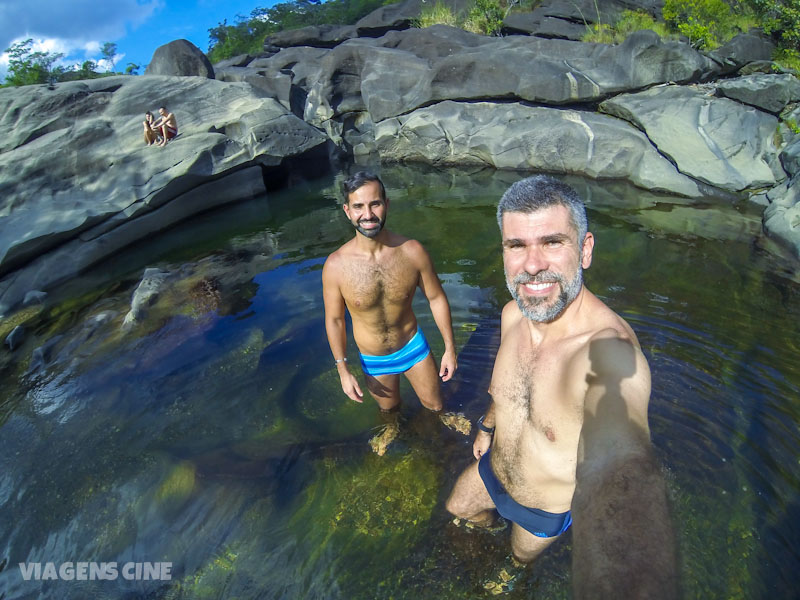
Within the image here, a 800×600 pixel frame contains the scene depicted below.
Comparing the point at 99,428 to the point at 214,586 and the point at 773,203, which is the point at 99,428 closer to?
the point at 214,586

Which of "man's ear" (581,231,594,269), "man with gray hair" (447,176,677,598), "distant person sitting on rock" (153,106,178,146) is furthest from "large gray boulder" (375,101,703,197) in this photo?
"man with gray hair" (447,176,677,598)

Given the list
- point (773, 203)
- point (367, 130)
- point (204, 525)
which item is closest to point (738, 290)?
point (773, 203)

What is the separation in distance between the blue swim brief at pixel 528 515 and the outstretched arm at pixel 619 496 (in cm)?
79

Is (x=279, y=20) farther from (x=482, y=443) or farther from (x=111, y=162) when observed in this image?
(x=482, y=443)

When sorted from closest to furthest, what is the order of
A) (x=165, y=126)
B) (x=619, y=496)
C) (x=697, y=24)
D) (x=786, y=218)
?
(x=619, y=496), (x=786, y=218), (x=165, y=126), (x=697, y=24)

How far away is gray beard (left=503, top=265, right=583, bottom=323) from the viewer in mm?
2033

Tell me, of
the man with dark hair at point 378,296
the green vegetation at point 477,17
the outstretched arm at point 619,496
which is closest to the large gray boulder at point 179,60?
the green vegetation at point 477,17

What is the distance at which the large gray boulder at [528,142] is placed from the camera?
34.2 feet

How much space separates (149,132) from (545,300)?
1119 cm

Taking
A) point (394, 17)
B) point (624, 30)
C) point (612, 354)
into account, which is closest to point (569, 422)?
point (612, 354)

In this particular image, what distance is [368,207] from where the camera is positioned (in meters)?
3.30

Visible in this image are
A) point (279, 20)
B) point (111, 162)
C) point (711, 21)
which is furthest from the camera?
point (279, 20)

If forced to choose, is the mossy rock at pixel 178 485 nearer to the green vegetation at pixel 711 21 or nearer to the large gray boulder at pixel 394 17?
the green vegetation at pixel 711 21

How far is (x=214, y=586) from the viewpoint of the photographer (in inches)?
116
